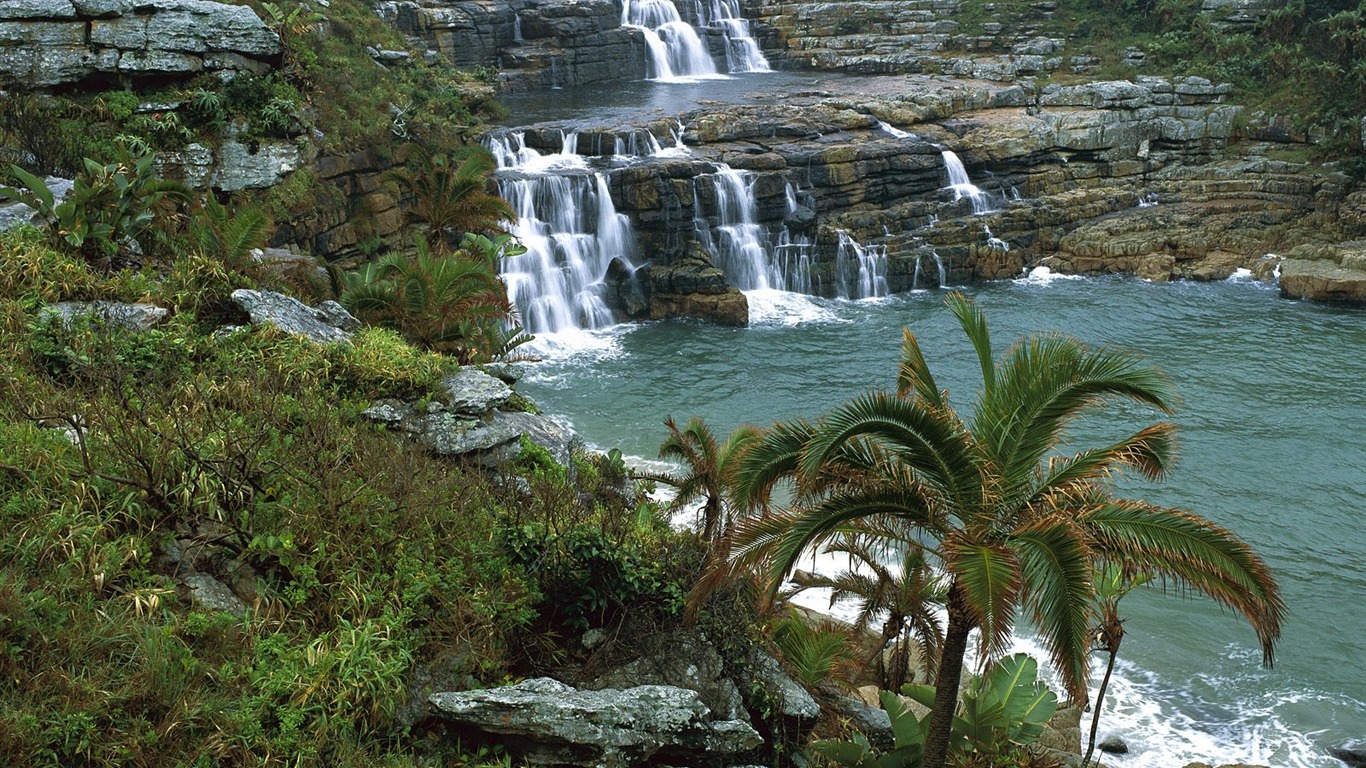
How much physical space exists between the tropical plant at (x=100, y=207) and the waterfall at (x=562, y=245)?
45.5 feet

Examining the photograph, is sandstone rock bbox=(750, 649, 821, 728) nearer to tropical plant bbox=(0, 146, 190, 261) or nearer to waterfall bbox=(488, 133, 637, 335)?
tropical plant bbox=(0, 146, 190, 261)

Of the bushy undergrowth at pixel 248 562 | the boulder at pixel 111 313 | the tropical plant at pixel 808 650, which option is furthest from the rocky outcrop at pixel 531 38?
the tropical plant at pixel 808 650

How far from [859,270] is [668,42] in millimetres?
17577

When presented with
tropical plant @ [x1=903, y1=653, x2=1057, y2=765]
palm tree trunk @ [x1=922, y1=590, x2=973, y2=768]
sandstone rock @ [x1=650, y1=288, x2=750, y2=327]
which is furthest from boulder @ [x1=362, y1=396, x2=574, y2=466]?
sandstone rock @ [x1=650, y1=288, x2=750, y2=327]

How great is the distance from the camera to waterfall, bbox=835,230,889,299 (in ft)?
101

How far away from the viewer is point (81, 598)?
7078mm

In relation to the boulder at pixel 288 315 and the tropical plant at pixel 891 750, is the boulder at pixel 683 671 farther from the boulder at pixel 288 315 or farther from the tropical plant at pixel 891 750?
the boulder at pixel 288 315

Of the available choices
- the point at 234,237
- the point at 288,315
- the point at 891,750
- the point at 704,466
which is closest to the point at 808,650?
the point at 891,750

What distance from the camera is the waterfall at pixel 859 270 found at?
101 ft

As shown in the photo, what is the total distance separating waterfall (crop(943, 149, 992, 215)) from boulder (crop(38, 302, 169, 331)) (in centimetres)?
2645

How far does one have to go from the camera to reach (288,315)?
12.2 m

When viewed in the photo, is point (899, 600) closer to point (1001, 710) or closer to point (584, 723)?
point (1001, 710)

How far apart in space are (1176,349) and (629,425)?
13877mm

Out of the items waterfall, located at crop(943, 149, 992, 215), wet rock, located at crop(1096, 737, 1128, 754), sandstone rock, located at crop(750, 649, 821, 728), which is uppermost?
waterfall, located at crop(943, 149, 992, 215)
